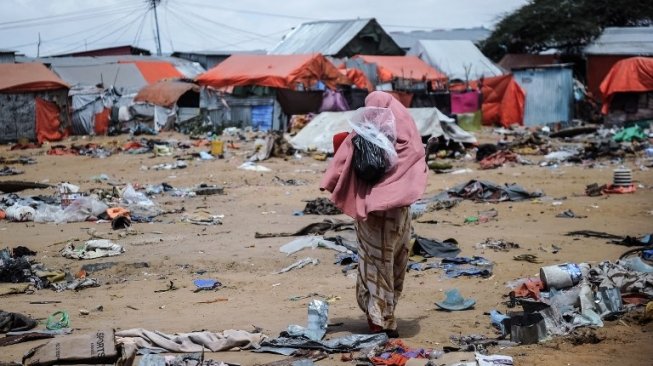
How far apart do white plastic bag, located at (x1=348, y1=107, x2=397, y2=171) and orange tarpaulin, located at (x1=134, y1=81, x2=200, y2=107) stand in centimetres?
2526

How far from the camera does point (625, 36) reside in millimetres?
30688

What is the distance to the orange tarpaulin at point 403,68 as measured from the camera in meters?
32.6

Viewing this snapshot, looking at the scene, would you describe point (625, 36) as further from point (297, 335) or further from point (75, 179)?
point (297, 335)

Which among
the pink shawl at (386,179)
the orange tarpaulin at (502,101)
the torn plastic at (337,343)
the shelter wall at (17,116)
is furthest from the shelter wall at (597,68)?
the torn plastic at (337,343)

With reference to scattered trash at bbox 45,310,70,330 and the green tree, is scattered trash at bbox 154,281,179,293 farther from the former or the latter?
the green tree

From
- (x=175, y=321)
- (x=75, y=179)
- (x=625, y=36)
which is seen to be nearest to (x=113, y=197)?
(x=75, y=179)

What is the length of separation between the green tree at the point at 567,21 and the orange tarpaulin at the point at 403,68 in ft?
12.7

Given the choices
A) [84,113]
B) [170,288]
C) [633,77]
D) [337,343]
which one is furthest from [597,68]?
[337,343]

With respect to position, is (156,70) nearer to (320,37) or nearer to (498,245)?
(320,37)

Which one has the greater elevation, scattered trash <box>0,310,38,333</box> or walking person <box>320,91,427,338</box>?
walking person <box>320,91,427,338</box>

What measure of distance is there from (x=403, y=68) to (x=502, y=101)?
5870 mm

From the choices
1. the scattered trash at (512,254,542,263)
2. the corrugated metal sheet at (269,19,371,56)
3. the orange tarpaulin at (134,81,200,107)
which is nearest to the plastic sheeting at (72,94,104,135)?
the orange tarpaulin at (134,81,200,107)

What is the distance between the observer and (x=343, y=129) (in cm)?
2105

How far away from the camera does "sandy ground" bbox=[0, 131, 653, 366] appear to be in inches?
205
